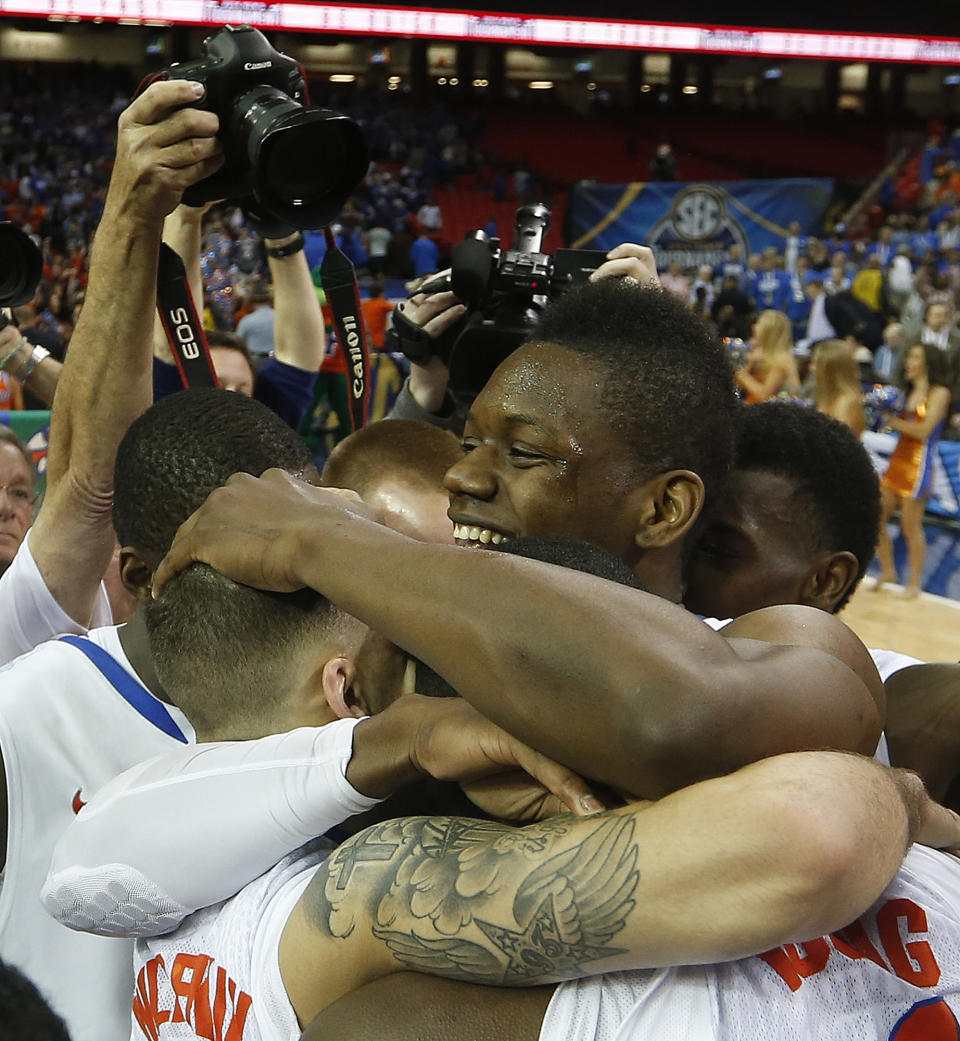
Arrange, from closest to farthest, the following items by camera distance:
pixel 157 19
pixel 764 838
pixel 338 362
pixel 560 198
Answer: pixel 764 838
pixel 338 362
pixel 157 19
pixel 560 198

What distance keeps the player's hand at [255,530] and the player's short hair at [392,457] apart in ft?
2.17

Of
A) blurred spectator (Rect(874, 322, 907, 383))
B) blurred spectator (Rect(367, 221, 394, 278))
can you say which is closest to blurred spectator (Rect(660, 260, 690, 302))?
blurred spectator (Rect(874, 322, 907, 383))

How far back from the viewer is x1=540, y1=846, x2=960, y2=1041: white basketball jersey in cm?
91

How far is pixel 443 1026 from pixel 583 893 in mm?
160

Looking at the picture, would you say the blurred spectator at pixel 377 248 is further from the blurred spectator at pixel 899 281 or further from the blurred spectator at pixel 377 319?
the blurred spectator at pixel 899 281

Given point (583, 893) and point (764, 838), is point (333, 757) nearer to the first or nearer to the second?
point (583, 893)

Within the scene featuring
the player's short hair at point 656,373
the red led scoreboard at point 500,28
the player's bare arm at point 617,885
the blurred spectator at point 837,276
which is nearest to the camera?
the player's bare arm at point 617,885

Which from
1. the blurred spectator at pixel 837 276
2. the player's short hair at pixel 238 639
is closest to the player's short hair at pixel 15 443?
the player's short hair at pixel 238 639

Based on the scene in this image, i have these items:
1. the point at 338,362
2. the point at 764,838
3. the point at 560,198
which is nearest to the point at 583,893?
the point at 764,838

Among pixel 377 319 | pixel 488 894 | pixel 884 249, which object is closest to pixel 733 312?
pixel 884 249

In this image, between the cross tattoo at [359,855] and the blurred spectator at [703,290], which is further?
the blurred spectator at [703,290]

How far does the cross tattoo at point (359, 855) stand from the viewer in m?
0.99

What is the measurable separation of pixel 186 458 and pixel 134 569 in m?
0.16

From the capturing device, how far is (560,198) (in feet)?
54.8
